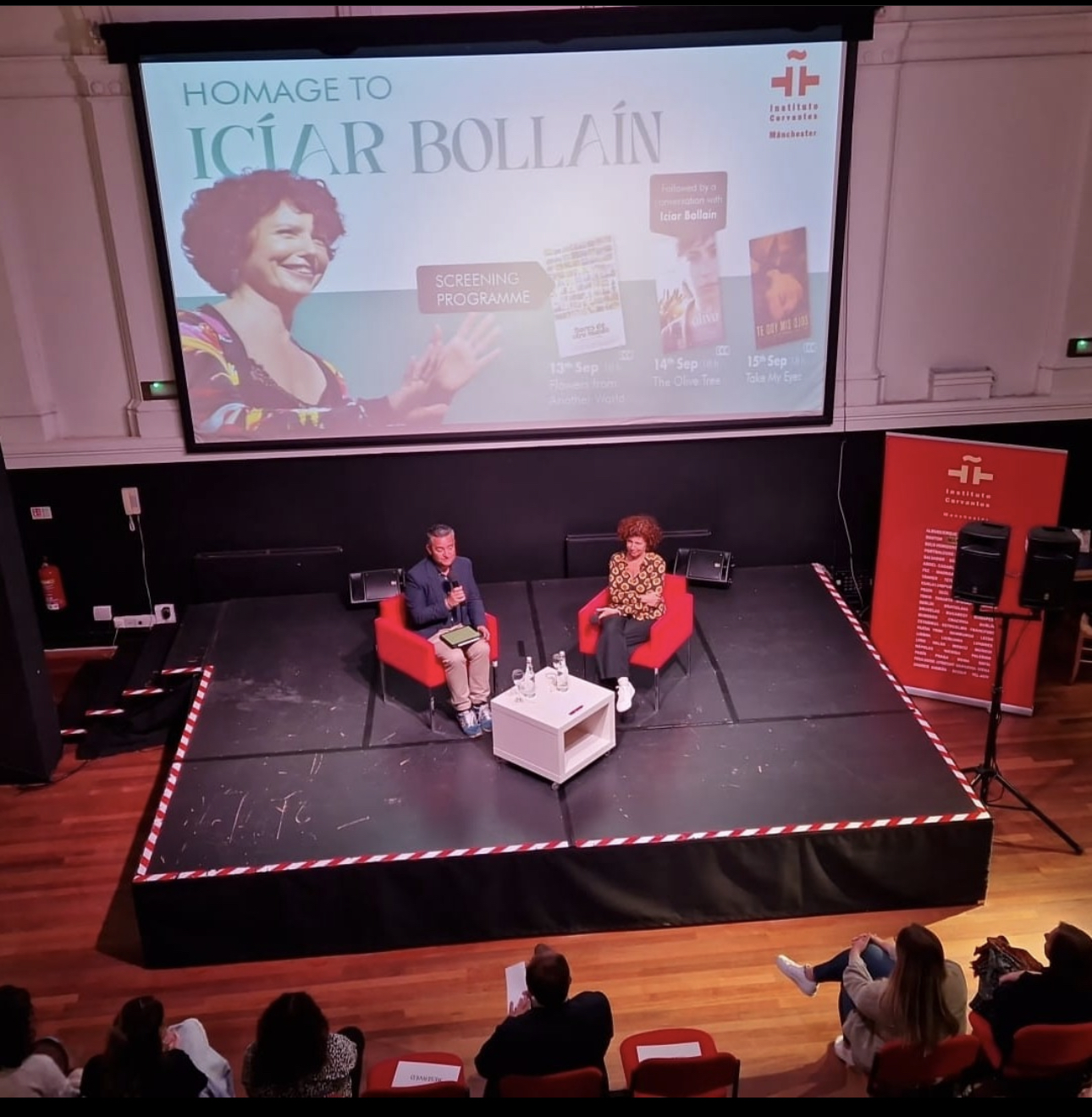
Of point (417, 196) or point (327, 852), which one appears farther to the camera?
point (417, 196)

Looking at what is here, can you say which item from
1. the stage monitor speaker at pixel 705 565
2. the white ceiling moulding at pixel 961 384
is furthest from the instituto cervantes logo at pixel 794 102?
the stage monitor speaker at pixel 705 565

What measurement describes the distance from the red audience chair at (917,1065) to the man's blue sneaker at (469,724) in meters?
2.65

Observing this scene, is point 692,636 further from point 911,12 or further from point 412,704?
point 911,12

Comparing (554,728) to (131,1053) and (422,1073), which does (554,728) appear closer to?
(422,1073)

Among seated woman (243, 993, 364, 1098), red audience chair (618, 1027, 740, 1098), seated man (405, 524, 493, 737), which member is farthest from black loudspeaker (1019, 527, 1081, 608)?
seated woman (243, 993, 364, 1098)

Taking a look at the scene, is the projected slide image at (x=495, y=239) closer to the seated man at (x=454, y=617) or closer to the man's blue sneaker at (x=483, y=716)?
the seated man at (x=454, y=617)

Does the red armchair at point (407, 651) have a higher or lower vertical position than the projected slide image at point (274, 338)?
lower

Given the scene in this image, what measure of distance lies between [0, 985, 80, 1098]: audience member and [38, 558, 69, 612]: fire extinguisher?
406 centimetres

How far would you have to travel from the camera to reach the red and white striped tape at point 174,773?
16.0 ft

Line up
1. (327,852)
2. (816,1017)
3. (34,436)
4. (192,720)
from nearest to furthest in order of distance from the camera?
(816,1017) → (327,852) → (192,720) → (34,436)

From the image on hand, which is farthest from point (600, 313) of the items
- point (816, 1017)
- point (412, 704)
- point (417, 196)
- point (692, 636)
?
point (816, 1017)

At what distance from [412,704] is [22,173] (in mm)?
3593

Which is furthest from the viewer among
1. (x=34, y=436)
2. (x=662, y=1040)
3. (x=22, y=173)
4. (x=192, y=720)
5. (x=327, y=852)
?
(x=34, y=436)

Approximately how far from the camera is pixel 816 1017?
177 inches
